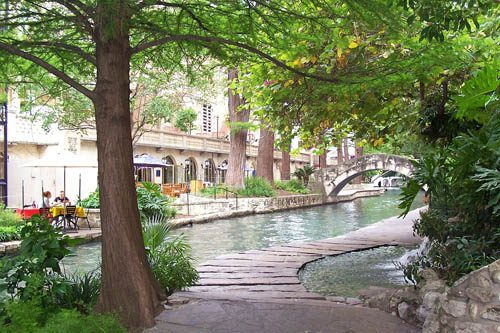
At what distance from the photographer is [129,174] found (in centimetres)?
539

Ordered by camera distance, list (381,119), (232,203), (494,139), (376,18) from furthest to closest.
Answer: (232,203) < (381,119) < (376,18) < (494,139)

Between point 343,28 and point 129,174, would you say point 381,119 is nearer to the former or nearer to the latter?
point 343,28

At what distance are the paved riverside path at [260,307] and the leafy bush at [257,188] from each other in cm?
1762

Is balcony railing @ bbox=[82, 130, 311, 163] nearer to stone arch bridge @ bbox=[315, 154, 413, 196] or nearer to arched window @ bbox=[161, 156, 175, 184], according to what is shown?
arched window @ bbox=[161, 156, 175, 184]

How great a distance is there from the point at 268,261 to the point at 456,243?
4544 millimetres

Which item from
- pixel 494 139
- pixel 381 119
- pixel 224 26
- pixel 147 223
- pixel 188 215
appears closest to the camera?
pixel 494 139

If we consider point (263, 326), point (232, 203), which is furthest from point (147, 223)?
point (232, 203)

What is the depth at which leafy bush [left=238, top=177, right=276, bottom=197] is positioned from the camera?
27609 millimetres

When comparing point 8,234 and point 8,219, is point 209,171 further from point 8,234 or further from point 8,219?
point 8,234

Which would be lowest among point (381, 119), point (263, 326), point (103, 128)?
point (263, 326)

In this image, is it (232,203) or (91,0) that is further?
(232,203)

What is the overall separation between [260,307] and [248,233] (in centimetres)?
1272

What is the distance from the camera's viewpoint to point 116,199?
527 cm

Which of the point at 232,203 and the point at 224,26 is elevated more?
the point at 224,26
